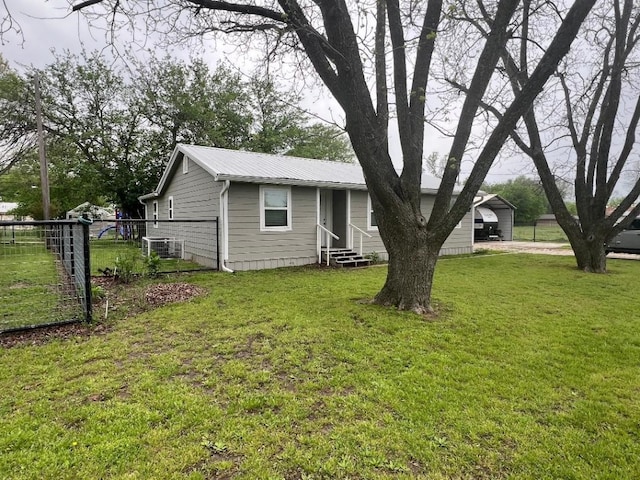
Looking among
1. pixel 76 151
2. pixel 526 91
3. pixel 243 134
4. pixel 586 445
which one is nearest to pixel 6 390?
pixel 586 445

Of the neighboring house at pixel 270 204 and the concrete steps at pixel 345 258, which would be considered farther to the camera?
the concrete steps at pixel 345 258

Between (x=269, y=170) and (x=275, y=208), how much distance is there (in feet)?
4.02

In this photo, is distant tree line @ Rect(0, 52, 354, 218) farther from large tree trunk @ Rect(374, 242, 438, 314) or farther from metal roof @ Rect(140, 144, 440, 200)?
large tree trunk @ Rect(374, 242, 438, 314)

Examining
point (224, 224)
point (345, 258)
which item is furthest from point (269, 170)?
point (345, 258)

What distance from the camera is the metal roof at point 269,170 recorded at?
901cm

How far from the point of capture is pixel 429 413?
256 cm

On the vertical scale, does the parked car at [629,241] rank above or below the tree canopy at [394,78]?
below

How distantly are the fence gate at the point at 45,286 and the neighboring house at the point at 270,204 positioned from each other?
211 centimetres

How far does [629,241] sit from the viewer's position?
45.5 feet

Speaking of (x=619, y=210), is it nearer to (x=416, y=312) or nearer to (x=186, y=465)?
(x=416, y=312)

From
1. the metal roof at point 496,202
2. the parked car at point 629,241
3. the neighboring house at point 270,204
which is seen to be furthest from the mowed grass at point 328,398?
the metal roof at point 496,202

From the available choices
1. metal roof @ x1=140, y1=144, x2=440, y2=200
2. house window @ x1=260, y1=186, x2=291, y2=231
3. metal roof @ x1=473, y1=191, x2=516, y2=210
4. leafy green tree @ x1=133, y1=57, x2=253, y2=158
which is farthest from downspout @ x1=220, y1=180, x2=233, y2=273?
metal roof @ x1=473, y1=191, x2=516, y2=210

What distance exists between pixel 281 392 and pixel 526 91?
4.81m

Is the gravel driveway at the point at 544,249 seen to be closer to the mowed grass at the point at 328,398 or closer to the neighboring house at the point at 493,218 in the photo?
the neighboring house at the point at 493,218
